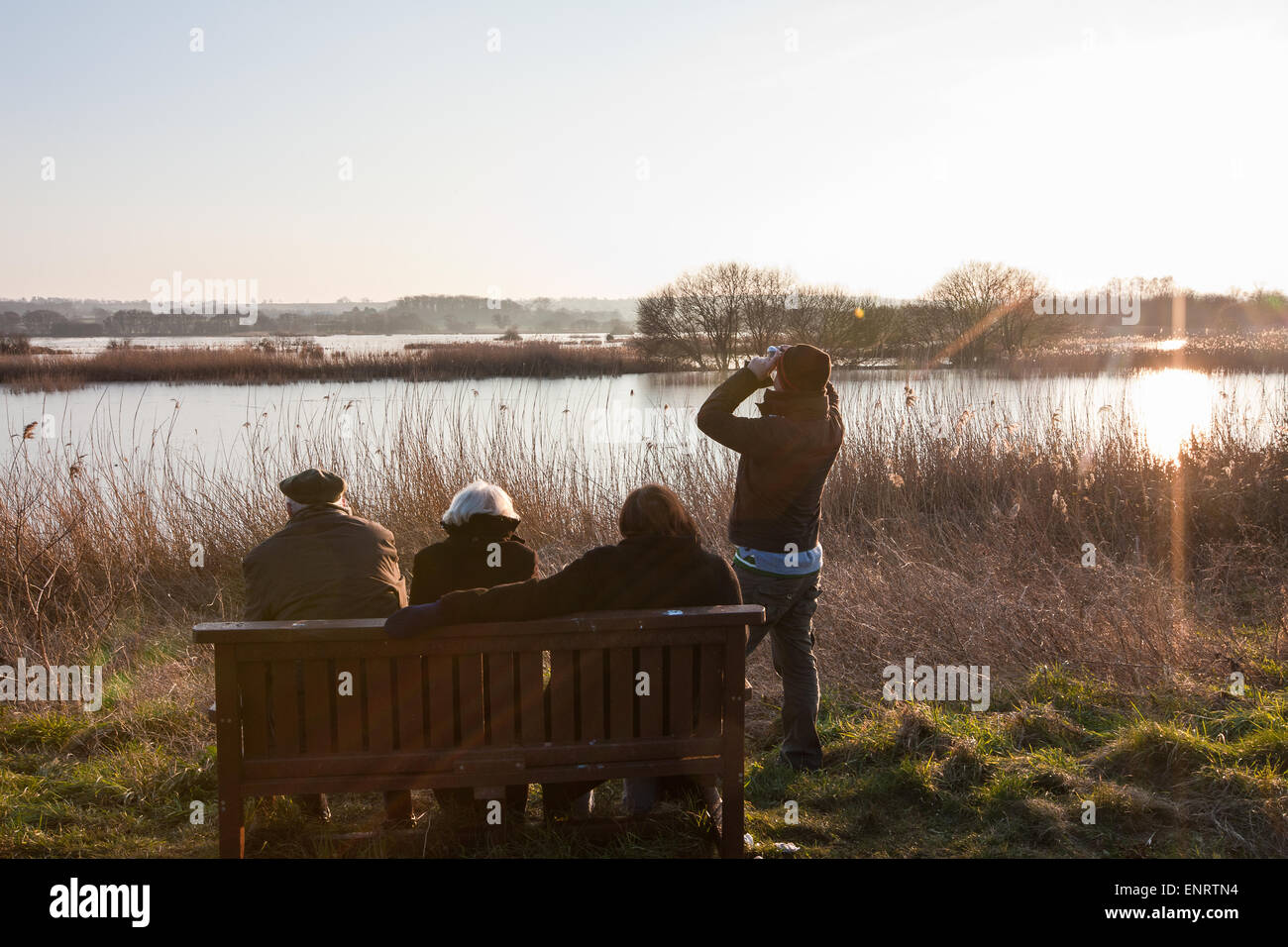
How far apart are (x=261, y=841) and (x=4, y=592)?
4730 millimetres

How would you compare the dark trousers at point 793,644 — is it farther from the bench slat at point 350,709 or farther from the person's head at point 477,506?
the bench slat at point 350,709

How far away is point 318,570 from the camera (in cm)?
344

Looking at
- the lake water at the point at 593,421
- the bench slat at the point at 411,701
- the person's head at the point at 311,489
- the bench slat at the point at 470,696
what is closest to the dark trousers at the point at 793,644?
the bench slat at the point at 470,696

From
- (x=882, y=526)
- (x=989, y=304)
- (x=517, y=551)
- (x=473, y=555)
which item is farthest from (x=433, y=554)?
(x=989, y=304)

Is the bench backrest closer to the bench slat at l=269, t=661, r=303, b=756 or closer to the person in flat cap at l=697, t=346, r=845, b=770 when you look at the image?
the bench slat at l=269, t=661, r=303, b=756

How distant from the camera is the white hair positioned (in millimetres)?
3236

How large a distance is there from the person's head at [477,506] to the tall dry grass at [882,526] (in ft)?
7.55

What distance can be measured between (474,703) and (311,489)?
3.86 feet

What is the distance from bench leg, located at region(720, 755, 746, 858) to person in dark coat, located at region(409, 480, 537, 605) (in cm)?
90

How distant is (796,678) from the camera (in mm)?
3869

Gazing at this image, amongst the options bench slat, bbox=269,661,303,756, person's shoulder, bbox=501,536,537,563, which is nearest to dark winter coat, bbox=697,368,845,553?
person's shoulder, bbox=501,536,537,563

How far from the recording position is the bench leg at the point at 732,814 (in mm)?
2949

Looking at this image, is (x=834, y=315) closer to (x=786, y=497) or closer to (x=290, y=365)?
(x=290, y=365)

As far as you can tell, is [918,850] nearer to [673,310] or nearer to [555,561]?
[555,561]
